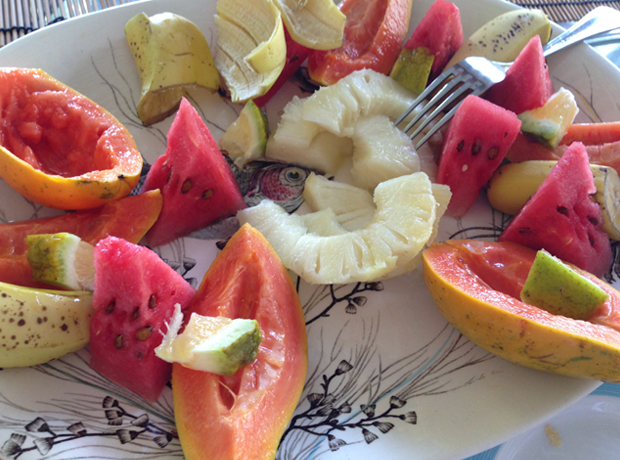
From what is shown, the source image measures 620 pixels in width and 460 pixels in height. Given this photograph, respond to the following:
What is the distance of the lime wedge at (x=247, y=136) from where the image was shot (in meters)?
1.29

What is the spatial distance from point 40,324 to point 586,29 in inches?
70.1

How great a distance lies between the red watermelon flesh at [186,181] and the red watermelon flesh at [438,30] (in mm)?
725

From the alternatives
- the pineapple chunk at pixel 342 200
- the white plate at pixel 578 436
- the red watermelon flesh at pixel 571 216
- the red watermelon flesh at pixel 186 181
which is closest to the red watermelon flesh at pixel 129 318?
the red watermelon flesh at pixel 186 181

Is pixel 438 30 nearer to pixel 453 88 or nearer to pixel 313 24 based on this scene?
pixel 453 88

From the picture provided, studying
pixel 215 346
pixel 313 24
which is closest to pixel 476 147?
pixel 313 24

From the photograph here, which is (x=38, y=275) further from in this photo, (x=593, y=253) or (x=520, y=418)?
(x=593, y=253)

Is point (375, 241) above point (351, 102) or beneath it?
beneath

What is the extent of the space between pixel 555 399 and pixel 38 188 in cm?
126

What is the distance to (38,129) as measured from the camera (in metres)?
1.19

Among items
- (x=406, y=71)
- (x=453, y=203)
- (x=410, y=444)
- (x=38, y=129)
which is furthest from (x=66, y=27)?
(x=410, y=444)

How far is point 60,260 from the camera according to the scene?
3.03 ft

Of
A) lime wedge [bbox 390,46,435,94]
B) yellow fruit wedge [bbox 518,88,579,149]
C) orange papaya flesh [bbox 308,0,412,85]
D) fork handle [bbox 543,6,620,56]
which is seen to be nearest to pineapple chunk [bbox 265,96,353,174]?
orange papaya flesh [bbox 308,0,412,85]

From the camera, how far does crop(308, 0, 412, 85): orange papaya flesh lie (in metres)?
1.40

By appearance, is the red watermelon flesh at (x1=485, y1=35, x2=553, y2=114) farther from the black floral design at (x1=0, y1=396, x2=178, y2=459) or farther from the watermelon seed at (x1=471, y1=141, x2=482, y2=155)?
the black floral design at (x1=0, y1=396, x2=178, y2=459)
